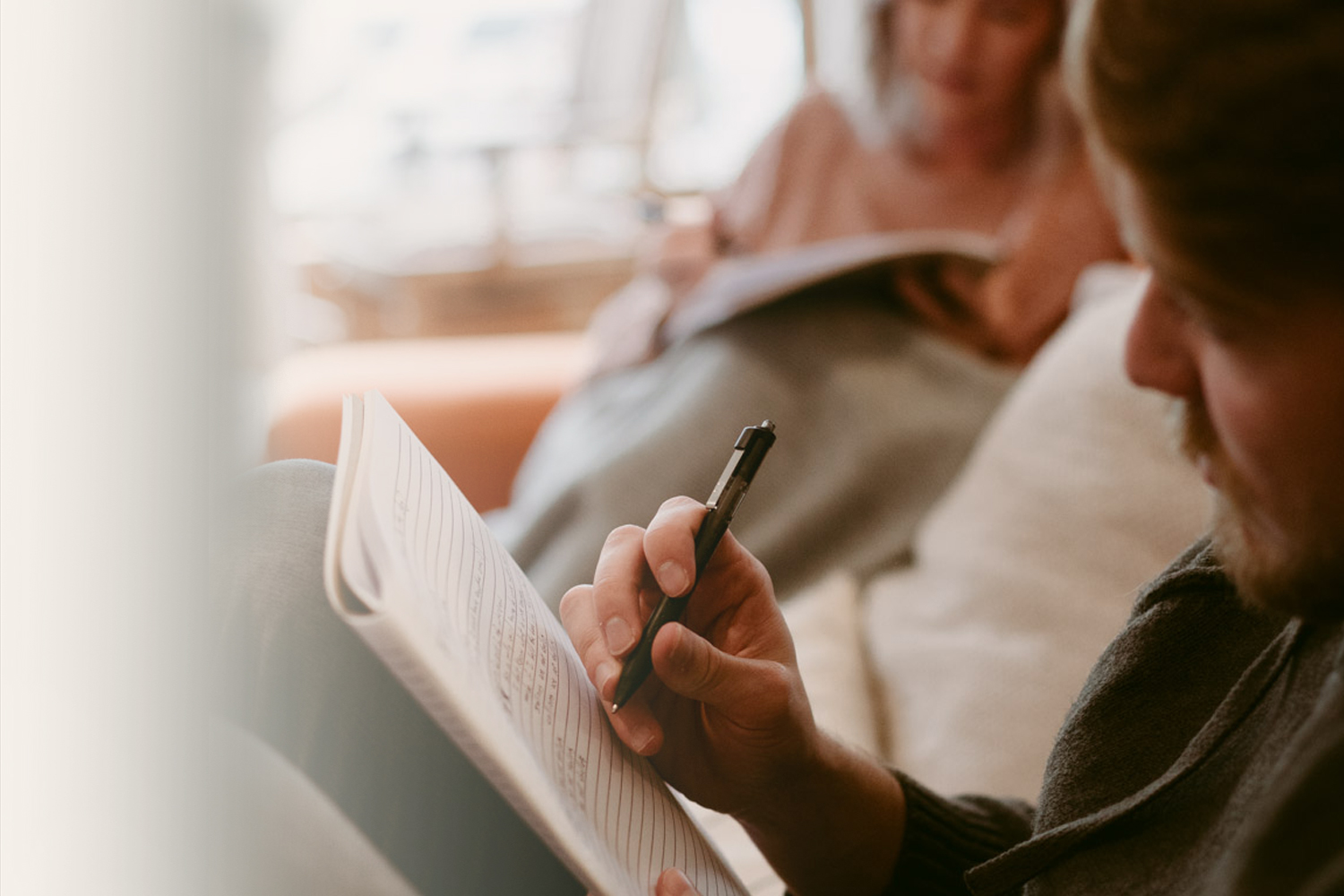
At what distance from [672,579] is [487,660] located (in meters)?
0.10

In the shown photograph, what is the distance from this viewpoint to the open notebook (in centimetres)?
28

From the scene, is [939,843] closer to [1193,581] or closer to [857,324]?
[1193,581]

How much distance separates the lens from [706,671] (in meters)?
0.39

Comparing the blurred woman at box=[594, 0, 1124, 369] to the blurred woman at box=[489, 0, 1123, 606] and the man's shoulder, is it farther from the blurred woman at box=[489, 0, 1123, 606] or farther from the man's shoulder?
the man's shoulder

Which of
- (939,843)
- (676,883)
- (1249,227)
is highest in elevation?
(1249,227)

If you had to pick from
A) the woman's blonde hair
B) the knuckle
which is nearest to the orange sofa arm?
the woman's blonde hair

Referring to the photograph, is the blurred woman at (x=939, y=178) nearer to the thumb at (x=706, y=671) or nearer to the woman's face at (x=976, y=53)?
the woman's face at (x=976, y=53)

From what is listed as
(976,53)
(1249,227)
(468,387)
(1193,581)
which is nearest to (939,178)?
(976,53)

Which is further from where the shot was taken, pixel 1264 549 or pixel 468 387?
pixel 468 387

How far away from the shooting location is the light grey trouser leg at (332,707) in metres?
0.39

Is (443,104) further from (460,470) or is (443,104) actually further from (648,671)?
(648,671)

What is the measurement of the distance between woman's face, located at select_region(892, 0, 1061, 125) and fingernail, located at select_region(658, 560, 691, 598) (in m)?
1.05

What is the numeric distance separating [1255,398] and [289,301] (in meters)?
2.59

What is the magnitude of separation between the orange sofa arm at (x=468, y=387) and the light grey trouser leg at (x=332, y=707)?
0.58 meters
